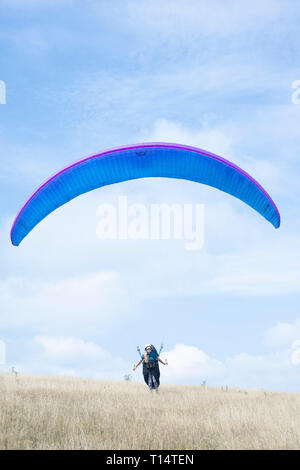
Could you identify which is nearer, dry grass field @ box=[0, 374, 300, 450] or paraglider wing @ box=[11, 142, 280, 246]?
dry grass field @ box=[0, 374, 300, 450]

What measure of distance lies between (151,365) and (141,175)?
5912 mm

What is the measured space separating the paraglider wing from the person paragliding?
5.16 metres

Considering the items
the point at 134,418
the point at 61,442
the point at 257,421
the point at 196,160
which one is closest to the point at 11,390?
the point at 134,418

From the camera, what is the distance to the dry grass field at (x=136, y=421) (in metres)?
9.09

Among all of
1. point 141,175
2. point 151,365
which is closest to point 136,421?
point 151,365

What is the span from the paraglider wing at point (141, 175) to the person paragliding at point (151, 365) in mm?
5162

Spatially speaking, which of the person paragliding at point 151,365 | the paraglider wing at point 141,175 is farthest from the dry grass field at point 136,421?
the paraglider wing at point 141,175

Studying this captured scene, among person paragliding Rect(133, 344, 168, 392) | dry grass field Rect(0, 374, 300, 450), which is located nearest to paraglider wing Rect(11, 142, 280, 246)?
dry grass field Rect(0, 374, 300, 450)

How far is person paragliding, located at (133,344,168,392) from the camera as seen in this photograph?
15797 millimetres

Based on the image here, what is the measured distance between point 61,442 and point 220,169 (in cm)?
735

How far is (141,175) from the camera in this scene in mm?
13797

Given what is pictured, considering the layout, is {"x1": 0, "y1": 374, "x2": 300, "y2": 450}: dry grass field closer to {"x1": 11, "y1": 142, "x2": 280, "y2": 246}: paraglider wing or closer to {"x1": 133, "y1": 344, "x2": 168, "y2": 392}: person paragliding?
{"x1": 133, "y1": 344, "x2": 168, "y2": 392}: person paragliding

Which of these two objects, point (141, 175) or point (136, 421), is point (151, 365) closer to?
point (136, 421)
